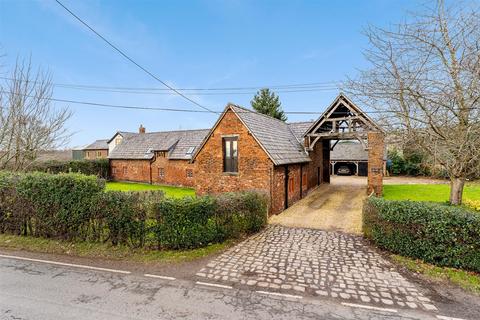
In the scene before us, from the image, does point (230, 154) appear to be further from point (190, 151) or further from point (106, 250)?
point (190, 151)

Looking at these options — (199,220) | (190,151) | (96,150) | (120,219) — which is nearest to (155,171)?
(190,151)

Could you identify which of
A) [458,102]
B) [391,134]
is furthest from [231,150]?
[458,102]

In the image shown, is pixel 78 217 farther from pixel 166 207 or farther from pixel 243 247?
pixel 243 247

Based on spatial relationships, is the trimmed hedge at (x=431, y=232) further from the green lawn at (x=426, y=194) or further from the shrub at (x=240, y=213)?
the green lawn at (x=426, y=194)

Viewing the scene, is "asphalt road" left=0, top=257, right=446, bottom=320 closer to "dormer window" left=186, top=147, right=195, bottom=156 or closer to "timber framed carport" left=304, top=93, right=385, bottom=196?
"timber framed carport" left=304, top=93, right=385, bottom=196

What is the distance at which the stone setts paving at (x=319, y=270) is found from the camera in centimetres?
582

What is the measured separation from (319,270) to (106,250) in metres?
6.94

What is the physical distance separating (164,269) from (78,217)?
423cm

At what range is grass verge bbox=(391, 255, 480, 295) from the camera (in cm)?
619

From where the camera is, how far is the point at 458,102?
817 cm

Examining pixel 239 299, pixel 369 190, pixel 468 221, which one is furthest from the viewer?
pixel 369 190

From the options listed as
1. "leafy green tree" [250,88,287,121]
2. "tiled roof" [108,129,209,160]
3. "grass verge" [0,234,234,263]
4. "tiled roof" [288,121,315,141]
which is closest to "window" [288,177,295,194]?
"tiled roof" [288,121,315,141]

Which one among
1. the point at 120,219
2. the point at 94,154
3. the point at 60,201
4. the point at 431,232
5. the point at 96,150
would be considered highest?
the point at 96,150

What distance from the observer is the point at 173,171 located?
27359mm
